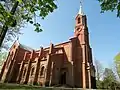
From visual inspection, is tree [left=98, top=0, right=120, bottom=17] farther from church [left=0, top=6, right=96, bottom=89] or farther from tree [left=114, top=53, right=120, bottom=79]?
tree [left=114, top=53, right=120, bottom=79]

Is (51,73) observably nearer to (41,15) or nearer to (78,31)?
(78,31)

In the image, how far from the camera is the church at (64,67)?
30.1 meters

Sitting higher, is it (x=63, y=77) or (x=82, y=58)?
(x=82, y=58)

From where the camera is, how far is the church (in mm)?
30109

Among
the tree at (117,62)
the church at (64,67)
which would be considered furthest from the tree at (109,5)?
the tree at (117,62)

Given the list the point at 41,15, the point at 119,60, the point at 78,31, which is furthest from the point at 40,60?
the point at 41,15

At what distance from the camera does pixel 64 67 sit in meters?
32.2

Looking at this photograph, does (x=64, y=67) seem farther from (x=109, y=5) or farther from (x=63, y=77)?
(x=109, y=5)

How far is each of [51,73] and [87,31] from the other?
16.8m

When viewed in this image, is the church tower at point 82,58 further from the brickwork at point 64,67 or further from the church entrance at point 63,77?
the church entrance at point 63,77

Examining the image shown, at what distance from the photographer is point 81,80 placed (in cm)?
3086

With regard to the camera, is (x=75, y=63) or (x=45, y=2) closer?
(x=45, y=2)

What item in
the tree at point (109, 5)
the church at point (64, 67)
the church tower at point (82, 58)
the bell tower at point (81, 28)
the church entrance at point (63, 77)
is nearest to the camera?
the tree at point (109, 5)

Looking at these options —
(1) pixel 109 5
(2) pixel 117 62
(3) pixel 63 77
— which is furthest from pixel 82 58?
(1) pixel 109 5
